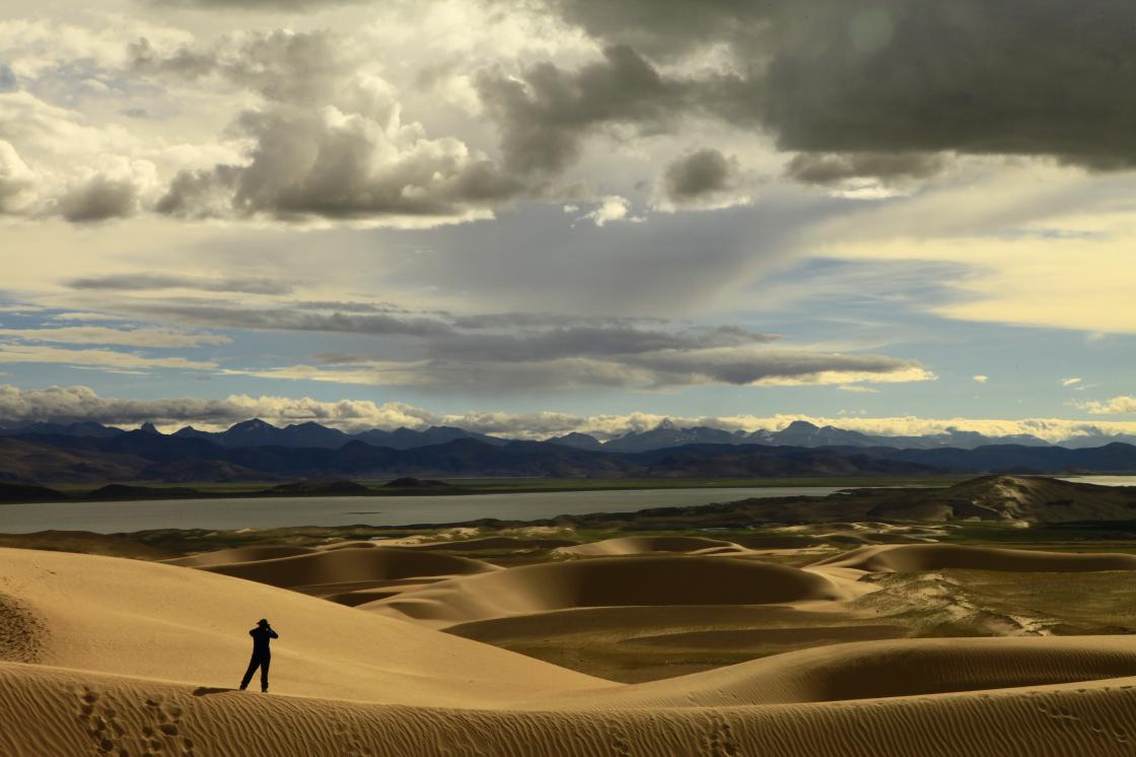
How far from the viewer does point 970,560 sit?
68.8 m

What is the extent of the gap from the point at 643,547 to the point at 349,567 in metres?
27.3

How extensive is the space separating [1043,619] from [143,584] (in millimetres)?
31801

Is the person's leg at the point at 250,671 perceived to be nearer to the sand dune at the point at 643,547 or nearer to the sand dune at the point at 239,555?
the sand dune at the point at 239,555

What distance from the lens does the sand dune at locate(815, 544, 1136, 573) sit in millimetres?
65938

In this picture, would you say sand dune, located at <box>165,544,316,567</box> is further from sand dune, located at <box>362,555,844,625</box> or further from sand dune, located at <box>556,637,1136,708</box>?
sand dune, located at <box>556,637,1136,708</box>

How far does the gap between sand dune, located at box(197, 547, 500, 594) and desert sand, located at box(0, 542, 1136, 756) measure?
2381cm

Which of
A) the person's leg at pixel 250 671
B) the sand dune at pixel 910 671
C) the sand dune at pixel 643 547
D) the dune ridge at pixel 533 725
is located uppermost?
the person's leg at pixel 250 671

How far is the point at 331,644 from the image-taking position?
3189cm

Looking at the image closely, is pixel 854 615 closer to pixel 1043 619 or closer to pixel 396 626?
pixel 1043 619

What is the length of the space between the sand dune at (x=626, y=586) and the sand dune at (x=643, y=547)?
19429mm

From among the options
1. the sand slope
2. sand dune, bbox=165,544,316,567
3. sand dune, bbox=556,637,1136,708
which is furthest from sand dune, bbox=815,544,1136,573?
sand dune, bbox=556,637,1136,708

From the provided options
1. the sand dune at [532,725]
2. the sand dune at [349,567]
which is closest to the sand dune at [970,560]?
the sand dune at [349,567]

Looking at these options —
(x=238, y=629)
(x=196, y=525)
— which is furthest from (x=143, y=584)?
(x=196, y=525)

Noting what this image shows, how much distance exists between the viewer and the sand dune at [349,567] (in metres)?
67.4
